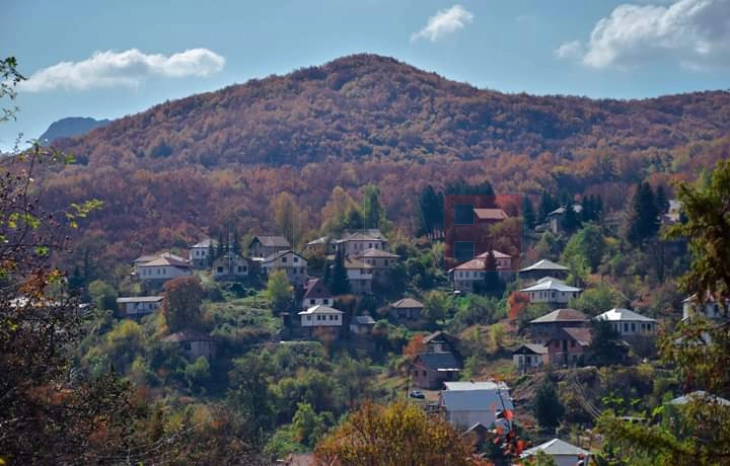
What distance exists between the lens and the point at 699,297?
25.7ft

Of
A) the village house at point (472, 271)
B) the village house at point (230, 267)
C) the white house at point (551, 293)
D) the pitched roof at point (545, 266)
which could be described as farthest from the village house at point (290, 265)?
the white house at point (551, 293)

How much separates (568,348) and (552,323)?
3.04 meters

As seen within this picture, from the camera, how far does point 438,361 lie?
175ft

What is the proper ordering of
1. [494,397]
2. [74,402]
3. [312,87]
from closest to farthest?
[74,402]
[494,397]
[312,87]

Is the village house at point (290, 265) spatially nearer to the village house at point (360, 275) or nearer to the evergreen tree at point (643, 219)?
the village house at point (360, 275)

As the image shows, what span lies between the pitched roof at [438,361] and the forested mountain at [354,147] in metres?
23.7

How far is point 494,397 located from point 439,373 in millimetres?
6118

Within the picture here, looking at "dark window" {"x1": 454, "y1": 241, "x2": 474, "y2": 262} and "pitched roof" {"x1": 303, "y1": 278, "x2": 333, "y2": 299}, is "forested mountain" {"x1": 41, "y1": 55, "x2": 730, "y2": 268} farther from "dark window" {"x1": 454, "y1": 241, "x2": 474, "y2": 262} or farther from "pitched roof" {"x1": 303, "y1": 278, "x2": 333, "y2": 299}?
"pitched roof" {"x1": 303, "y1": 278, "x2": 333, "y2": 299}

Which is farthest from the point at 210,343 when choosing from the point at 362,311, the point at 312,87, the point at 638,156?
the point at 312,87

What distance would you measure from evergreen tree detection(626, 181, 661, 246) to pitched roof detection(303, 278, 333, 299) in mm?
14306

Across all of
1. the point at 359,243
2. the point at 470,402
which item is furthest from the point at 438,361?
the point at 359,243

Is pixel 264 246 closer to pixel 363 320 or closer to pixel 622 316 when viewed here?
pixel 363 320

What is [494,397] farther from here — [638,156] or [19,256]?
[638,156]

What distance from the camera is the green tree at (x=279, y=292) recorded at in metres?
61.7
